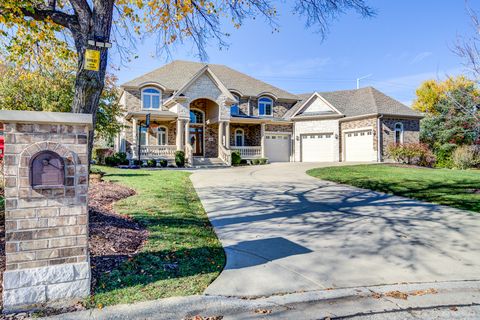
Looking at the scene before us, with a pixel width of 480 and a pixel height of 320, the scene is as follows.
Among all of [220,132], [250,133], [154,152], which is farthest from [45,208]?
[250,133]

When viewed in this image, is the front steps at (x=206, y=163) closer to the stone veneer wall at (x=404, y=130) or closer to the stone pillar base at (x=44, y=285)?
the stone veneer wall at (x=404, y=130)

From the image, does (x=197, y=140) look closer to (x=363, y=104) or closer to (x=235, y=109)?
(x=235, y=109)

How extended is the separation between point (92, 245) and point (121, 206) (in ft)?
9.03

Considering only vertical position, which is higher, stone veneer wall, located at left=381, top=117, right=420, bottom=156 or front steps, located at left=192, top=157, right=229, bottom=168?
stone veneer wall, located at left=381, top=117, right=420, bottom=156

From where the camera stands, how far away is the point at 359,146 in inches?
903

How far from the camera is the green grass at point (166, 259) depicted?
2.88m

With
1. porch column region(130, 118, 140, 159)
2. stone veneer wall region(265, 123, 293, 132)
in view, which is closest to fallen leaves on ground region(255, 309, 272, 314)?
porch column region(130, 118, 140, 159)

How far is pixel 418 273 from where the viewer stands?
3596 mm

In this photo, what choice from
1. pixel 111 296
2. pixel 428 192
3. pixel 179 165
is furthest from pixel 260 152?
pixel 111 296

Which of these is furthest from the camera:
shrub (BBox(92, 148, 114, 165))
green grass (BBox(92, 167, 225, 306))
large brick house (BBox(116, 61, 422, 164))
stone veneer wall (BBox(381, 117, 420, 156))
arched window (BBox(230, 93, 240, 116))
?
arched window (BBox(230, 93, 240, 116))

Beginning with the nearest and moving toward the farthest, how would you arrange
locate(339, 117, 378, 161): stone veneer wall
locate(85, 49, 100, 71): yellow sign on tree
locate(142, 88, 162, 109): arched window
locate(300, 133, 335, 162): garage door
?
locate(85, 49, 100, 71): yellow sign on tree < locate(142, 88, 162, 109): arched window < locate(339, 117, 378, 161): stone veneer wall < locate(300, 133, 335, 162): garage door

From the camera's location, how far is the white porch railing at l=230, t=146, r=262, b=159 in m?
23.0

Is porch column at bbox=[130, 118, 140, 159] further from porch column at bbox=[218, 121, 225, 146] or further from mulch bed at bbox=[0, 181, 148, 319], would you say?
mulch bed at bbox=[0, 181, 148, 319]

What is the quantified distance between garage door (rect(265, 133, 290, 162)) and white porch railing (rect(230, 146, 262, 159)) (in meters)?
1.29
